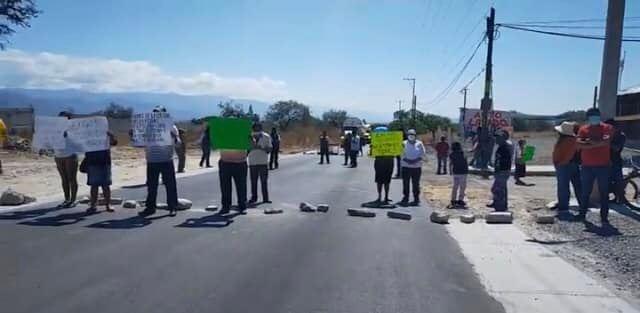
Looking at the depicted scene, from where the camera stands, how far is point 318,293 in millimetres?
6234

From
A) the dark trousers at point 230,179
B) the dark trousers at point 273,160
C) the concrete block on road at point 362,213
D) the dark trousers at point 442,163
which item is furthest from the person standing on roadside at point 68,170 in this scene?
the dark trousers at point 442,163

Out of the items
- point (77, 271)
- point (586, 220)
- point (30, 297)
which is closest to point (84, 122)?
point (77, 271)

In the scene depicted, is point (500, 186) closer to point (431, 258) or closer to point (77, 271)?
point (431, 258)

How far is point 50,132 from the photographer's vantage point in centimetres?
1227

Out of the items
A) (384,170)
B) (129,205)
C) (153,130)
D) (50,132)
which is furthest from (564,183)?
(50,132)

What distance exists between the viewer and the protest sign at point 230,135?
11852 mm

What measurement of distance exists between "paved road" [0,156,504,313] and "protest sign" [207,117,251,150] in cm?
137

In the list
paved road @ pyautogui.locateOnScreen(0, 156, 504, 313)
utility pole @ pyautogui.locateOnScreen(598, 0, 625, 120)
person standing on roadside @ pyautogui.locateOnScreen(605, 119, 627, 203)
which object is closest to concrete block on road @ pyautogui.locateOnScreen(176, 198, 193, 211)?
paved road @ pyautogui.locateOnScreen(0, 156, 504, 313)

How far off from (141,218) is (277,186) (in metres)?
7.40

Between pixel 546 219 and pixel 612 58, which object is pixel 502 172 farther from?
pixel 612 58

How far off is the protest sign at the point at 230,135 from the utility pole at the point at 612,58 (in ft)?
25.8

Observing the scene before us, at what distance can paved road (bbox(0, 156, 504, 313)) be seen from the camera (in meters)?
5.89

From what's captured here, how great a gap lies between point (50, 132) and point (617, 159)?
447 inches

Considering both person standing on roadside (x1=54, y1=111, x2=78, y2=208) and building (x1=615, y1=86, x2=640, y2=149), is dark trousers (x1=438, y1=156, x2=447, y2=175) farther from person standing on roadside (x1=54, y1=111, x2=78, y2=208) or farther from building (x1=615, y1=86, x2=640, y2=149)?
building (x1=615, y1=86, x2=640, y2=149)
